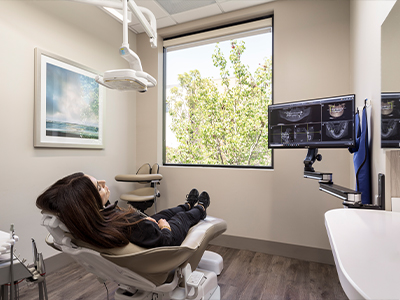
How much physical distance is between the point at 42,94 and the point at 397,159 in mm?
2776

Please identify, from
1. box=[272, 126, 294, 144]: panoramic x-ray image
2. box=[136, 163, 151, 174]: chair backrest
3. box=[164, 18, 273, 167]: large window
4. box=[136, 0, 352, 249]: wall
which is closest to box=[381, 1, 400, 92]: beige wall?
box=[272, 126, 294, 144]: panoramic x-ray image

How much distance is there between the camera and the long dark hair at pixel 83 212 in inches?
43.2

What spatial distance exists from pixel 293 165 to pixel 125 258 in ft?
6.82

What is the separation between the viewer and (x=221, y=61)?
10.6 ft

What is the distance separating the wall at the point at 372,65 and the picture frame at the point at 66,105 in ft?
8.67

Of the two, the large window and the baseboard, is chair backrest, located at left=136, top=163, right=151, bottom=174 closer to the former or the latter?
the large window

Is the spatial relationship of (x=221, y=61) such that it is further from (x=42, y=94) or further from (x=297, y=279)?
(x=297, y=279)

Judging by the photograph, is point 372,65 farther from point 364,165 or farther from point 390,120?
point 364,165

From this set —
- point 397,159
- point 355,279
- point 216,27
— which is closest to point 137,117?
point 216,27

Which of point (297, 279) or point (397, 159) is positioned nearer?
point (397, 159)

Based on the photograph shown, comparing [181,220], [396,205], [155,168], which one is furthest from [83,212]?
[155,168]

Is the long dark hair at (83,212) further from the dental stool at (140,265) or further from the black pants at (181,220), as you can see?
the black pants at (181,220)

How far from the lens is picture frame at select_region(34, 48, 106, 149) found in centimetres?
220

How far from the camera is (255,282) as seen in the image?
2.10 m
